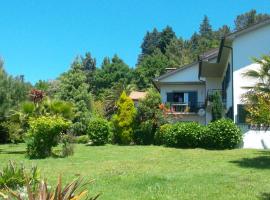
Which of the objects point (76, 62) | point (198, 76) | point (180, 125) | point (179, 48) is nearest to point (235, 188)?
point (180, 125)

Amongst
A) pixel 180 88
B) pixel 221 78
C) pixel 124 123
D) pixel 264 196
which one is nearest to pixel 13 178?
pixel 264 196

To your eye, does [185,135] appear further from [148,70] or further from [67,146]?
[148,70]

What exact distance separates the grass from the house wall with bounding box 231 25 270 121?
5627 mm

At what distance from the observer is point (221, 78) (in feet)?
127

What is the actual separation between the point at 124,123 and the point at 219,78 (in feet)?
38.3

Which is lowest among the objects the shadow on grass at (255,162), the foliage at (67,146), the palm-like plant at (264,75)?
the shadow on grass at (255,162)

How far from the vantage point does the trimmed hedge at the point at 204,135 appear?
83.0ft

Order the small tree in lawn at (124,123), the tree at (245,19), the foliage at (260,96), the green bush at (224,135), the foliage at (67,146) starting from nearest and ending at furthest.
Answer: the foliage at (260,96), the foliage at (67,146), the green bush at (224,135), the small tree in lawn at (124,123), the tree at (245,19)

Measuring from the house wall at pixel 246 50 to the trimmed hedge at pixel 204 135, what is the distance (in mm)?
1600

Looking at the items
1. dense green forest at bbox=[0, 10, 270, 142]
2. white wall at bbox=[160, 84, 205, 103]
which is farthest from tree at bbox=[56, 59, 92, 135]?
white wall at bbox=[160, 84, 205, 103]

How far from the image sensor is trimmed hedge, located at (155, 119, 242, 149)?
83.0ft

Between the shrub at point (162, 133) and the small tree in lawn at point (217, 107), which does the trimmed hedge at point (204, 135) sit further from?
the small tree in lawn at point (217, 107)

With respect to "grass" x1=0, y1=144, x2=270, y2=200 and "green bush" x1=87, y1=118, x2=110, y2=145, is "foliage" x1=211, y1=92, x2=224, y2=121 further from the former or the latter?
"grass" x1=0, y1=144, x2=270, y2=200

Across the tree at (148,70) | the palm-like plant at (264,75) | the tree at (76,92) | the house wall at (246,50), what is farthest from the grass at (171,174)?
the tree at (148,70)
